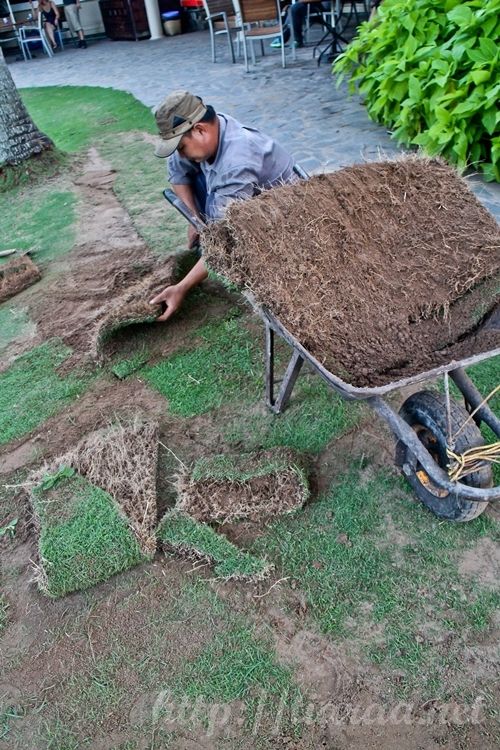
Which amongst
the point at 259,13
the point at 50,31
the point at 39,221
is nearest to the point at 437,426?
the point at 39,221

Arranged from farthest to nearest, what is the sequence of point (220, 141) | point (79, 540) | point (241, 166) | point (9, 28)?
1. point (9, 28)
2. point (220, 141)
3. point (241, 166)
4. point (79, 540)

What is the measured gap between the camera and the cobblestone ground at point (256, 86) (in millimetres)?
6082

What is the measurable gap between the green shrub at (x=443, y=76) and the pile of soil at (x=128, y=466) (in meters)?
3.25

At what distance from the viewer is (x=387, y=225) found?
2646 mm

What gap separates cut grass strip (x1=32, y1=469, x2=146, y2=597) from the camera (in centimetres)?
245

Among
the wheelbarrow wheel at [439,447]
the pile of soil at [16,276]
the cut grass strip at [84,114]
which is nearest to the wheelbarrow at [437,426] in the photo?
the wheelbarrow wheel at [439,447]

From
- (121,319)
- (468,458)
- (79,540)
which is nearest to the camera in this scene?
(468,458)

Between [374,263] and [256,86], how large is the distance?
748 centimetres

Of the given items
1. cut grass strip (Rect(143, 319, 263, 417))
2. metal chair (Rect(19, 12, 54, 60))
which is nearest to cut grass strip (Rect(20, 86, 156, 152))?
metal chair (Rect(19, 12, 54, 60))

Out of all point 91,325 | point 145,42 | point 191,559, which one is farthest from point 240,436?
point 145,42

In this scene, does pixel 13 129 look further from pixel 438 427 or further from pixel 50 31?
pixel 50 31

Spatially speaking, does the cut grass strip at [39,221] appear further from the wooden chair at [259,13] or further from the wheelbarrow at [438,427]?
the wooden chair at [259,13]

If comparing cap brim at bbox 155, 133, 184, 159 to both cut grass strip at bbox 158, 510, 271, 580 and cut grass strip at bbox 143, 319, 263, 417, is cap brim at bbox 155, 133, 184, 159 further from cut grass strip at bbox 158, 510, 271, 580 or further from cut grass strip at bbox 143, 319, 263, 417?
cut grass strip at bbox 158, 510, 271, 580

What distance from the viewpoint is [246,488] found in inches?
105
